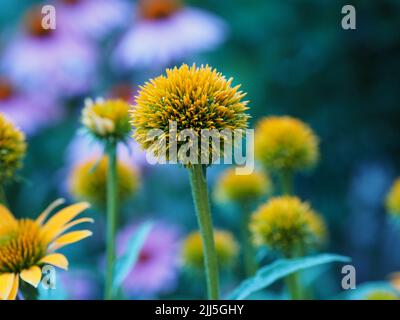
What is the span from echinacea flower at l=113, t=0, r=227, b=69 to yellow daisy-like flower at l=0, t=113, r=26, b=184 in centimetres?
80

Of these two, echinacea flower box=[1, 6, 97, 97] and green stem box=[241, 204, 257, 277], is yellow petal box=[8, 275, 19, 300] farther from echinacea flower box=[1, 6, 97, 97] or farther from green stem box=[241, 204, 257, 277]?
echinacea flower box=[1, 6, 97, 97]

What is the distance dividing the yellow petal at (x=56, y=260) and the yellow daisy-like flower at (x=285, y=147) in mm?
425

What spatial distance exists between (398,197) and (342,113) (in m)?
0.89

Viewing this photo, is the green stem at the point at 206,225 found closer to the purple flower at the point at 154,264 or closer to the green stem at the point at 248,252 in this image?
the green stem at the point at 248,252

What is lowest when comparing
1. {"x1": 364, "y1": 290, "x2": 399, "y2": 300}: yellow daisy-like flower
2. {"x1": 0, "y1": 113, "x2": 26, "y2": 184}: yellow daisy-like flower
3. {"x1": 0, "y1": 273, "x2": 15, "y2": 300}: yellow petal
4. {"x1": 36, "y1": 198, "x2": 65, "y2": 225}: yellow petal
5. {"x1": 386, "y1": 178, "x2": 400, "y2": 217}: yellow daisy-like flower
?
{"x1": 364, "y1": 290, "x2": 399, "y2": 300}: yellow daisy-like flower

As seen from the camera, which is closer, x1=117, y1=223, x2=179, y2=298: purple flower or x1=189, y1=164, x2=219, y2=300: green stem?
x1=189, y1=164, x2=219, y2=300: green stem

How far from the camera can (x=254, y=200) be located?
3.65ft

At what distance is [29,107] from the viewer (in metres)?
1.72

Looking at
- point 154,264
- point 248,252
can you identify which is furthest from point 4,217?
point 154,264

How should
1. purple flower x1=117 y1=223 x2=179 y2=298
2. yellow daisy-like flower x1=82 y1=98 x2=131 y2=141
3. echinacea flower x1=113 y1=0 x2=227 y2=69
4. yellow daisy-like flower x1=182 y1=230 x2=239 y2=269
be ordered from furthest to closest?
echinacea flower x1=113 y1=0 x2=227 y2=69 → purple flower x1=117 y1=223 x2=179 y2=298 → yellow daisy-like flower x1=182 y1=230 x2=239 y2=269 → yellow daisy-like flower x1=82 y1=98 x2=131 y2=141

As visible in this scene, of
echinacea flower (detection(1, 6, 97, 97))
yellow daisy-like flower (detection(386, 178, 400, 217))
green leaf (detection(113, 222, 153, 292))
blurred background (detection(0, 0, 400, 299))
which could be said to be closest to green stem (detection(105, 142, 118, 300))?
green leaf (detection(113, 222, 153, 292))

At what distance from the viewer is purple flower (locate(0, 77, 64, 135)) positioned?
1669 mm

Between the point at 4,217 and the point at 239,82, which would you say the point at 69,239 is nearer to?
the point at 4,217

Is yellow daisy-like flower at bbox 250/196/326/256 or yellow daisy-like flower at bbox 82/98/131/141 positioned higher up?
yellow daisy-like flower at bbox 82/98/131/141
